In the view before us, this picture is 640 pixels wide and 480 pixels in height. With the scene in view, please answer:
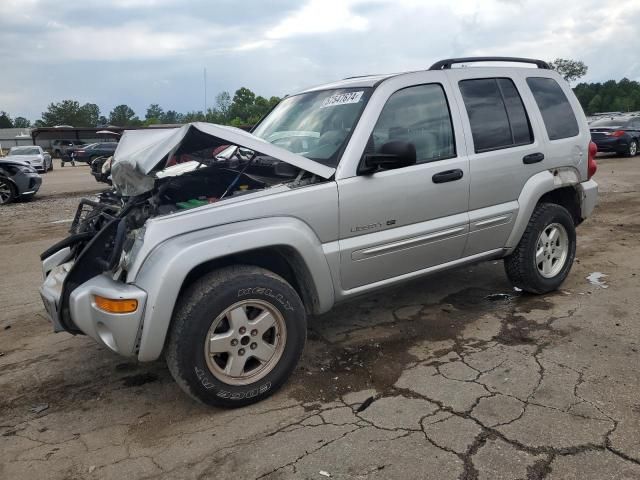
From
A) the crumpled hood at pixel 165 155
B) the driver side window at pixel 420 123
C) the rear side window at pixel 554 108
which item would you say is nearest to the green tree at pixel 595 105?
the rear side window at pixel 554 108

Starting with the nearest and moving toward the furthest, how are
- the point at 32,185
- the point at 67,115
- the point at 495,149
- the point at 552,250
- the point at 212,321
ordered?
the point at 212,321 < the point at 495,149 < the point at 552,250 < the point at 32,185 < the point at 67,115

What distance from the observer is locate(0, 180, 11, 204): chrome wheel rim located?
43.3 ft

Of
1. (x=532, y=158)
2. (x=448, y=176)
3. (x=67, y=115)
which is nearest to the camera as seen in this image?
(x=448, y=176)

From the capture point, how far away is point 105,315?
294cm

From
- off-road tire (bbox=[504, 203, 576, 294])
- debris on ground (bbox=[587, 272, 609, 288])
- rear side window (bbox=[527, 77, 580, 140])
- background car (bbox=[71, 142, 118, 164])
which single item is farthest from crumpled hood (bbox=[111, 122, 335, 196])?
background car (bbox=[71, 142, 118, 164])

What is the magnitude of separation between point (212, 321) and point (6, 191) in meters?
12.4

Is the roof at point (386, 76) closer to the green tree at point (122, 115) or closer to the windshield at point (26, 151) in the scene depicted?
the windshield at point (26, 151)

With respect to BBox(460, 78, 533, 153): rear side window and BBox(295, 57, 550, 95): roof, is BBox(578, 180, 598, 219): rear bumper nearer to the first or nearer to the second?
BBox(460, 78, 533, 153): rear side window

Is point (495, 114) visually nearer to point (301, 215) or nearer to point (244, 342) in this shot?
point (301, 215)

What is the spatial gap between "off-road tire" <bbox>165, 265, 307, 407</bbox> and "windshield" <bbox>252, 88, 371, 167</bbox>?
95 centimetres

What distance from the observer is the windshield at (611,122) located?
19.1 m

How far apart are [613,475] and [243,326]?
1.99 meters

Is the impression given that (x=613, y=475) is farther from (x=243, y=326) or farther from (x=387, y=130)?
(x=387, y=130)

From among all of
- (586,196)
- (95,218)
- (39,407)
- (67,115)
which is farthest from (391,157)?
(67,115)
